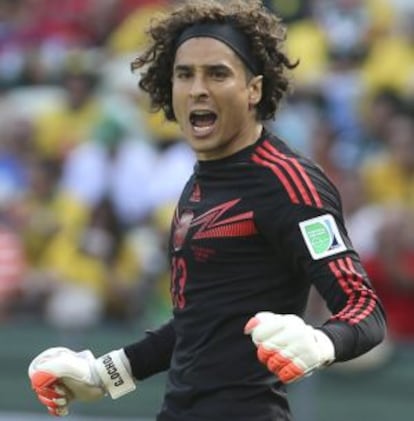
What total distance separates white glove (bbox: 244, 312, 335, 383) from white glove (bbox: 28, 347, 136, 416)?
98 centimetres

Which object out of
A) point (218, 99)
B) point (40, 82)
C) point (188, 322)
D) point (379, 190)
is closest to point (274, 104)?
point (218, 99)

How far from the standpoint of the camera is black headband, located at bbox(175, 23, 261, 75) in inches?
163

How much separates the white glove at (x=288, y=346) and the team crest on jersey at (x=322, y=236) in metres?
0.33

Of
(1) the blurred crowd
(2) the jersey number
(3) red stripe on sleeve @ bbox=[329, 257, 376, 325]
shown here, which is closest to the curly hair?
(2) the jersey number

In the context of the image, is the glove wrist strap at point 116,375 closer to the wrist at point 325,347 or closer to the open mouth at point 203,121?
the open mouth at point 203,121

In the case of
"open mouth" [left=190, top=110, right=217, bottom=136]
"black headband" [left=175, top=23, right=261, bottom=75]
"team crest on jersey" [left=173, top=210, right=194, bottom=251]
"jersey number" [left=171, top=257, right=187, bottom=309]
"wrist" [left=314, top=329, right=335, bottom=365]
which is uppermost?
"black headband" [left=175, top=23, right=261, bottom=75]

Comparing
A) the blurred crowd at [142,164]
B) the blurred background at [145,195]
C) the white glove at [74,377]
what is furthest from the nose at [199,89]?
the blurred crowd at [142,164]

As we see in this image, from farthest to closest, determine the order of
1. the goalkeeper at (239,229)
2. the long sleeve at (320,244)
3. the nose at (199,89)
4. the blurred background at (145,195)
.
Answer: the blurred background at (145,195), the nose at (199,89), the goalkeeper at (239,229), the long sleeve at (320,244)

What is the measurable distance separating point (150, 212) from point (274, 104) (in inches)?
201

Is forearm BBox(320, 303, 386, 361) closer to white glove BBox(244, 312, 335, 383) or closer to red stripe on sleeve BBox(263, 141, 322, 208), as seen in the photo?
white glove BBox(244, 312, 335, 383)

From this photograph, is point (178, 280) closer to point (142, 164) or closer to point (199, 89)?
point (199, 89)

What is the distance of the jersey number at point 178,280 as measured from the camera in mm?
→ 4172

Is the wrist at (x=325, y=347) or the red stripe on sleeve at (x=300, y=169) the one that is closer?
the wrist at (x=325, y=347)

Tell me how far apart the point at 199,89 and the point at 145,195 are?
539 centimetres
